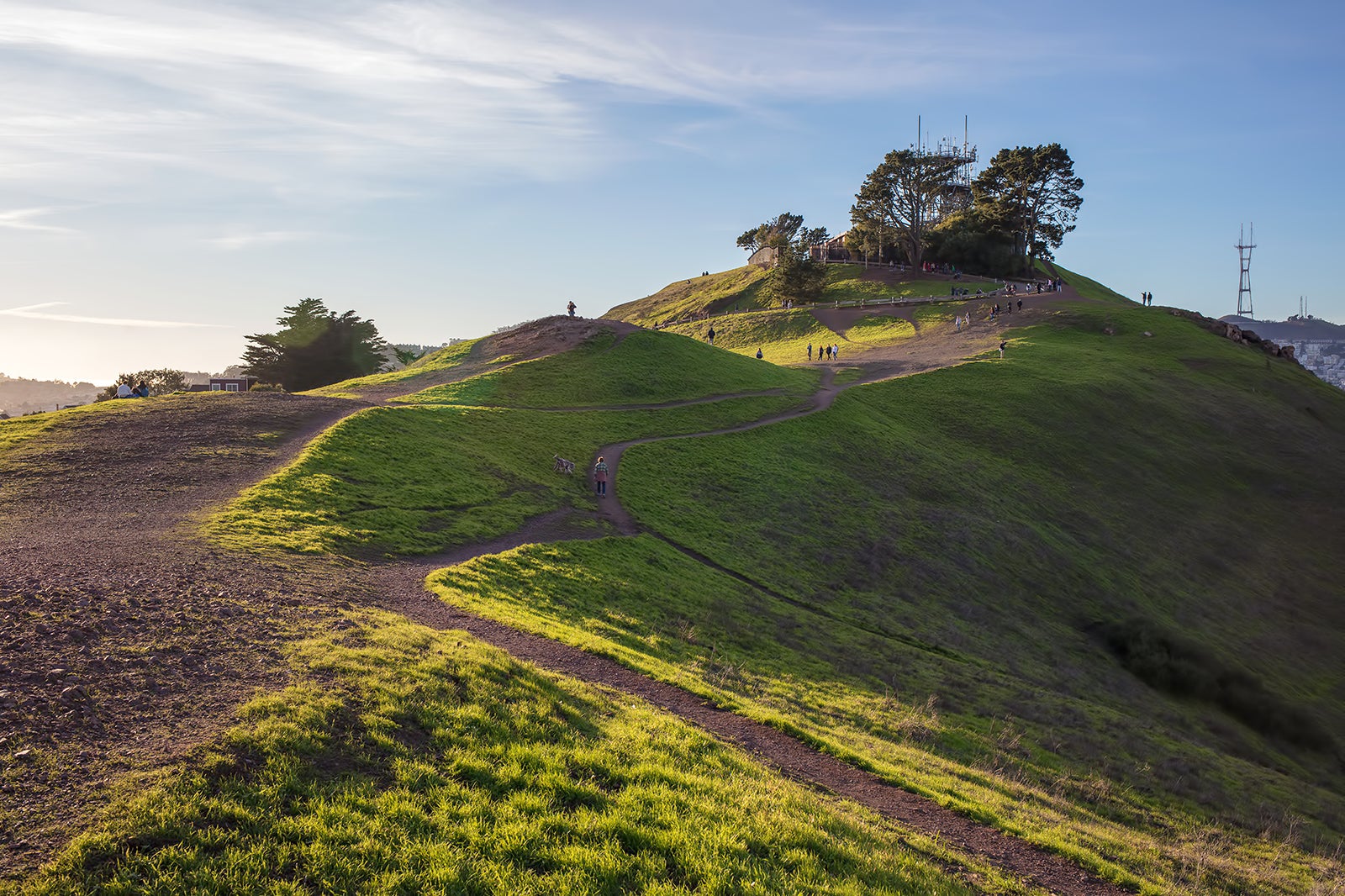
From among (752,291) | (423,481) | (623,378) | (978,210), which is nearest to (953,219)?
(978,210)

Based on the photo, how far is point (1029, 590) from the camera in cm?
3984

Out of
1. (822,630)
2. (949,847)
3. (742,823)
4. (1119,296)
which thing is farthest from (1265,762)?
(1119,296)

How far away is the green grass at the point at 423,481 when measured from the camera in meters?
26.5

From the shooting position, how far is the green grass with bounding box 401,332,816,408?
5425cm

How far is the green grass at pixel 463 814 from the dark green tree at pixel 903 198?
369 ft

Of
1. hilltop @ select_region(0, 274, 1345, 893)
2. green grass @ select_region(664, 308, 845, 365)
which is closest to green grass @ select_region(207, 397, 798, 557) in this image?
hilltop @ select_region(0, 274, 1345, 893)

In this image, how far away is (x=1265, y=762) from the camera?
94.6 feet

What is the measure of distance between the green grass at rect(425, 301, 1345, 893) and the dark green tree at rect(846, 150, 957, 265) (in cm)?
4404

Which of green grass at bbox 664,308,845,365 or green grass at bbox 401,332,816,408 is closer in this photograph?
green grass at bbox 401,332,816,408

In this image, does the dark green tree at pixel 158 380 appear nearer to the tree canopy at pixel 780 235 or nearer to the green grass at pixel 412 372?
the green grass at pixel 412 372

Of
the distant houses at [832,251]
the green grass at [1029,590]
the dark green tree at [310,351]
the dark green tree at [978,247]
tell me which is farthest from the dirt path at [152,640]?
the distant houses at [832,251]

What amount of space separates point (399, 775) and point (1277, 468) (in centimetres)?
7244

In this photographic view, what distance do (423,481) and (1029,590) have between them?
98.0 ft

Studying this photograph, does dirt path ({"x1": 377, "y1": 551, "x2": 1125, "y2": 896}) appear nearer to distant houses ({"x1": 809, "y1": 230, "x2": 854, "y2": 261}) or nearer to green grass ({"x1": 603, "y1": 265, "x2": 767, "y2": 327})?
green grass ({"x1": 603, "y1": 265, "x2": 767, "y2": 327})
